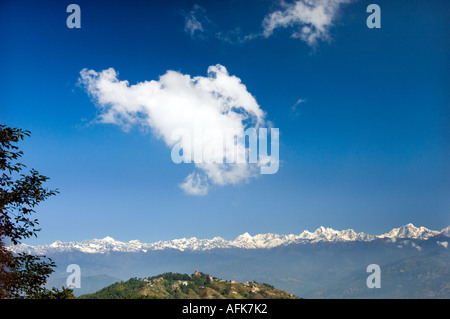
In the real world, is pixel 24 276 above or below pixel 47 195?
below

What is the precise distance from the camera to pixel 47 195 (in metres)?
8.29

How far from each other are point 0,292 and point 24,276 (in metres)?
0.54
